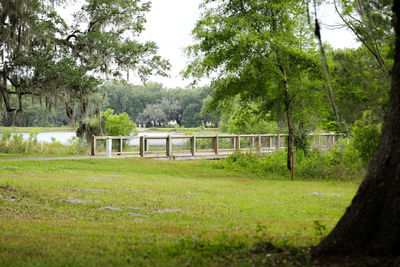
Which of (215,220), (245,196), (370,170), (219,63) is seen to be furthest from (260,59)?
(370,170)

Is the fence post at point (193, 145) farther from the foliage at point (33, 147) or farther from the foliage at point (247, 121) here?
the foliage at point (33, 147)

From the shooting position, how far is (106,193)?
1119 cm

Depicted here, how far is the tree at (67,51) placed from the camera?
1748 cm

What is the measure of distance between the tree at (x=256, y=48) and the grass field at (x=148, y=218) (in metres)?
5.06

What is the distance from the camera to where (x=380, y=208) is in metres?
4.50

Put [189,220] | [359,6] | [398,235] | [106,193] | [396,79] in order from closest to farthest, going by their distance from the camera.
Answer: [398,235], [396,79], [359,6], [189,220], [106,193]

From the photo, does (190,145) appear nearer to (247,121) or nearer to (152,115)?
(247,121)

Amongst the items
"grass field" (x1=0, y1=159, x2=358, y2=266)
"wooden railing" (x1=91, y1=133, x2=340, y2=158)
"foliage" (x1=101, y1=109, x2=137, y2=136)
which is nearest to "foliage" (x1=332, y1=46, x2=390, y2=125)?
"grass field" (x1=0, y1=159, x2=358, y2=266)

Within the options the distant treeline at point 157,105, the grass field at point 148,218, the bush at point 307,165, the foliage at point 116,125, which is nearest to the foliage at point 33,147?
the grass field at point 148,218

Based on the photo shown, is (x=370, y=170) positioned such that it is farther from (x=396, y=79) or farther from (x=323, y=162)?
(x=323, y=162)

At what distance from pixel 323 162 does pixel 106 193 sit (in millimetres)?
11203

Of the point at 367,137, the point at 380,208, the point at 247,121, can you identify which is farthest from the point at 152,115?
the point at 380,208

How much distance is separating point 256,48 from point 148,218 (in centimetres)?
1137

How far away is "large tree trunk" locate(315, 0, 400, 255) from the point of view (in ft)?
14.4
